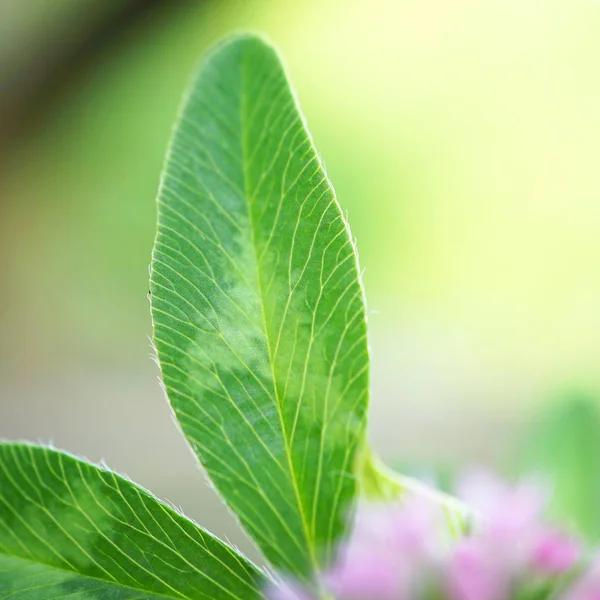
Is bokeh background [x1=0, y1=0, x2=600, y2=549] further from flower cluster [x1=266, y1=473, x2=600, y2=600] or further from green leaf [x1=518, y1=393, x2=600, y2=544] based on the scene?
flower cluster [x1=266, y1=473, x2=600, y2=600]

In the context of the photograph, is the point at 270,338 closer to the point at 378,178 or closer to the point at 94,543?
the point at 94,543

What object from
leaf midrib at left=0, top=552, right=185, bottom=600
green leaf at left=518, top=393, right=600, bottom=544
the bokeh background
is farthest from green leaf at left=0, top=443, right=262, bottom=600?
the bokeh background

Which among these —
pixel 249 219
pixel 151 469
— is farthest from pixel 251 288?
pixel 151 469

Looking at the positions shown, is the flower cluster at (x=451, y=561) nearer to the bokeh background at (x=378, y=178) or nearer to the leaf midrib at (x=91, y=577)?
the leaf midrib at (x=91, y=577)

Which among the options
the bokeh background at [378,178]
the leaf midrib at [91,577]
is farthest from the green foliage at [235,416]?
the bokeh background at [378,178]

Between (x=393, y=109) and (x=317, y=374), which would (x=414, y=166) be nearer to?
(x=393, y=109)

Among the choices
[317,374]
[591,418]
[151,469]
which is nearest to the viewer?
[317,374]

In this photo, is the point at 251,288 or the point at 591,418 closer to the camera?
the point at 251,288
